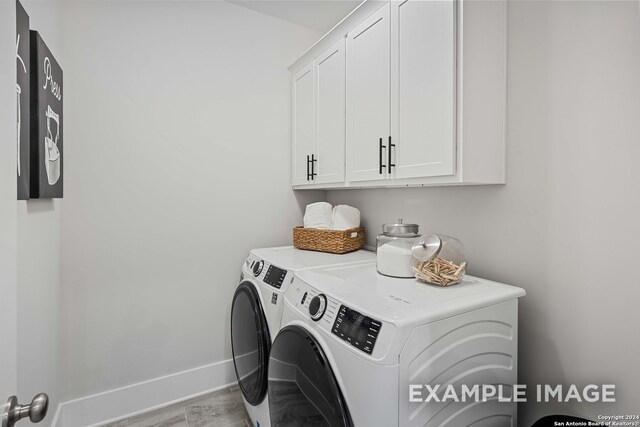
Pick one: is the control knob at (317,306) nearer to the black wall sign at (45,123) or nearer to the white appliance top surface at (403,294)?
the white appliance top surface at (403,294)

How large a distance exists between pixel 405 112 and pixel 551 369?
1.22 metres

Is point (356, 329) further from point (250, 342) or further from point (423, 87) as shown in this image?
point (423, 87)

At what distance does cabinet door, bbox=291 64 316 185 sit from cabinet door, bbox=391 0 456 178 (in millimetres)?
799

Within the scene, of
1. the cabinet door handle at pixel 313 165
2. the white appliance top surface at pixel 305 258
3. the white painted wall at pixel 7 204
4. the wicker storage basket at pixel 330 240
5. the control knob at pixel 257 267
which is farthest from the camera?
the cabinet door handle at pixel 313 165

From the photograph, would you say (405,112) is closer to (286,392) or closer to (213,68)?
(286,392)

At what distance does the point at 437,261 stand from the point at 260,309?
0.86 metres

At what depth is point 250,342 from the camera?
5.42 feet

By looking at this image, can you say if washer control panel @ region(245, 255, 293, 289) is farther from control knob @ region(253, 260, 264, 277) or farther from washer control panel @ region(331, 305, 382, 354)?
washer control panel @ region(331, 305, 382, 354)

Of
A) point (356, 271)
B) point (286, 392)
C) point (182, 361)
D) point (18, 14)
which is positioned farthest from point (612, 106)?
point (182, 361)

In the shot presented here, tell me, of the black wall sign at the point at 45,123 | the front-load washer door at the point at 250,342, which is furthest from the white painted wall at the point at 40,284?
the front-load washer door at the point at 250,342

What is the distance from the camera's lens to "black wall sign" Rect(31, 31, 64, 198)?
4.08ft

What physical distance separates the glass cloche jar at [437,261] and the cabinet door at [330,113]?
77 centimetres

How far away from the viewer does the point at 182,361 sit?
7.06 feet

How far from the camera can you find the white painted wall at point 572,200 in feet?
3.55
